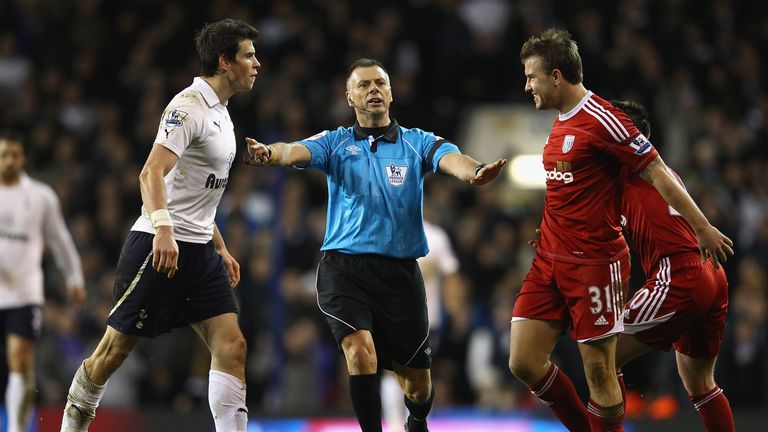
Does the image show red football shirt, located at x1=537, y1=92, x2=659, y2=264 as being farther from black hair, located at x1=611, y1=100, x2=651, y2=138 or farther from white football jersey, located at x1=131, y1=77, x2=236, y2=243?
white football jersey, located at x1=131, y1=77, x2=236, y2=243

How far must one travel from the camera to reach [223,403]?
638cm

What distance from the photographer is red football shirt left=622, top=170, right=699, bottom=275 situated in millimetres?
6535

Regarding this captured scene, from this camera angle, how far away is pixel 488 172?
5.96 m

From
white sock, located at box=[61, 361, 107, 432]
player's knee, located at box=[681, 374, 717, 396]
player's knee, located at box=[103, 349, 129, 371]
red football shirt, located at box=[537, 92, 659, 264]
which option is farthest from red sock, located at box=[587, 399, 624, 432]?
white sock, located at box=[61, 361, 107, 432]

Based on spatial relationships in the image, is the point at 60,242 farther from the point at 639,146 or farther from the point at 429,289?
the point at 639,146

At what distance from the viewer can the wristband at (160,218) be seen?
596cm

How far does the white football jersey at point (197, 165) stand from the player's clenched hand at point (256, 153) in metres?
0.22

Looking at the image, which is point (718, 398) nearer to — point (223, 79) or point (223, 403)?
point (223, 403)

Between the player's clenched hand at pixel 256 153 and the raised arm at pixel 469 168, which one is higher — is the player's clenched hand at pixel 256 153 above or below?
above

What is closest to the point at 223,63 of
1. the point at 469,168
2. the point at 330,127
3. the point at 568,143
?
the point at 469,168

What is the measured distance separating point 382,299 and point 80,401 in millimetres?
1782

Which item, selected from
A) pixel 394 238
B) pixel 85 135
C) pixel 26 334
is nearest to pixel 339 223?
pixel 394 238

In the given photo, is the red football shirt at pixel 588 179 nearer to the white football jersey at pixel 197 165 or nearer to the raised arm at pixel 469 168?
the raised arm at pixel 469 168

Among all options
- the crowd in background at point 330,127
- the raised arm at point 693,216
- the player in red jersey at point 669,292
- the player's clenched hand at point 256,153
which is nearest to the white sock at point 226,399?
the player's clenched hand at point 256,153
